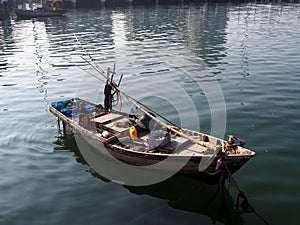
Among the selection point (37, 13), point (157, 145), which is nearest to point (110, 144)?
point (157, 145)

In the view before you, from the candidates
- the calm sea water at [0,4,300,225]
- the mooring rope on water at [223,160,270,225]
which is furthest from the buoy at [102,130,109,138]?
the mooring rope on water at [223,160,270,225]

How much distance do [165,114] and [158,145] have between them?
26.6 feet

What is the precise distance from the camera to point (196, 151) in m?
13.6

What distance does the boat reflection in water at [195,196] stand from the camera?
12203 mm

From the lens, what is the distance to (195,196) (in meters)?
13.4

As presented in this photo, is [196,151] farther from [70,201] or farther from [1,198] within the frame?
[1,198]

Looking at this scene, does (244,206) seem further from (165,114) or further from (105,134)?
(165,114)

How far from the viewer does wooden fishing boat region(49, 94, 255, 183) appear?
40.6ft

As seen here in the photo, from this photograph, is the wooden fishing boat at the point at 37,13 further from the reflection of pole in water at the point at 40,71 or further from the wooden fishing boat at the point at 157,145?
the wooden fishing boat at the point at 157,145

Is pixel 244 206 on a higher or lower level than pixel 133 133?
lower

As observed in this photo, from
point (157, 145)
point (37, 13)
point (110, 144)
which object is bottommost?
point (110, 144)

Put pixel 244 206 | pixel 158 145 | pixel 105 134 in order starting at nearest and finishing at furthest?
pixel 244 206 < pixel 158 145 < pixel 105 134

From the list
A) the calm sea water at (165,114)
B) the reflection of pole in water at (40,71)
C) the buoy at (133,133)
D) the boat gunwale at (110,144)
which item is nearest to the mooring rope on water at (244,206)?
the calm sea water at (165,114)

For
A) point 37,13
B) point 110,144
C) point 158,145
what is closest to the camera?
point 158,145
